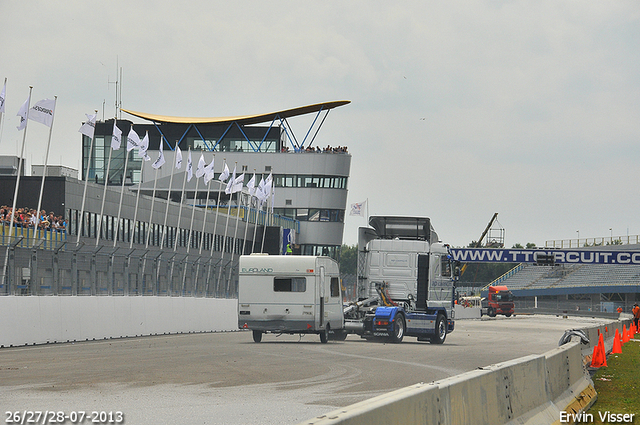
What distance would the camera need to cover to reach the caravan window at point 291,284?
89.7ft

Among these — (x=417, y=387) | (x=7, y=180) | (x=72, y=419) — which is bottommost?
(x=72, y=419)

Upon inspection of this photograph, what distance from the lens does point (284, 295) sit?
27.4 m

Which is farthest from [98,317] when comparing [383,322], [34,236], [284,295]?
[34,236]

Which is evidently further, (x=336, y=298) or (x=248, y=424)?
(x=336, y=298)

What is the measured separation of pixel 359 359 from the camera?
2091 cm

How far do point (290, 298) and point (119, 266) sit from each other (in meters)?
→ 6.21

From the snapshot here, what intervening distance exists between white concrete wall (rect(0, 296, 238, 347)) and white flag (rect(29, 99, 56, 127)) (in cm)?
753

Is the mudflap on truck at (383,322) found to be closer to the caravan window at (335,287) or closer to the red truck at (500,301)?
the caravan window at (335,287)

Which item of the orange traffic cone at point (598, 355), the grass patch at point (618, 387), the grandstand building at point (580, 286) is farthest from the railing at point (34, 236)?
the grandstand building at point (580, 286)

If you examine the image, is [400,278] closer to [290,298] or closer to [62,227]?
[290,298]

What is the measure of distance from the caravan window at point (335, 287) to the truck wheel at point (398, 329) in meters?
2.12

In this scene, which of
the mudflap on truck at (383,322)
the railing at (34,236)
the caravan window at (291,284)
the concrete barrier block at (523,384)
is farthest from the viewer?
the mudflap on truck at (383,322)

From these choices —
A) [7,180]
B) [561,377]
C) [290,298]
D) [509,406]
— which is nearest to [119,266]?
[290,298]

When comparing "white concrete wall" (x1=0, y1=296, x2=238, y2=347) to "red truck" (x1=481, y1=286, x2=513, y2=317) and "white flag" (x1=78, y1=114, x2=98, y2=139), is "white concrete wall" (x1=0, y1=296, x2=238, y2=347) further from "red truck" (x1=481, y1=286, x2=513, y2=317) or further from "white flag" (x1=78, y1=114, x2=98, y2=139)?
"red truck" (x1=481, y1=286, x2=513, y2=317)
